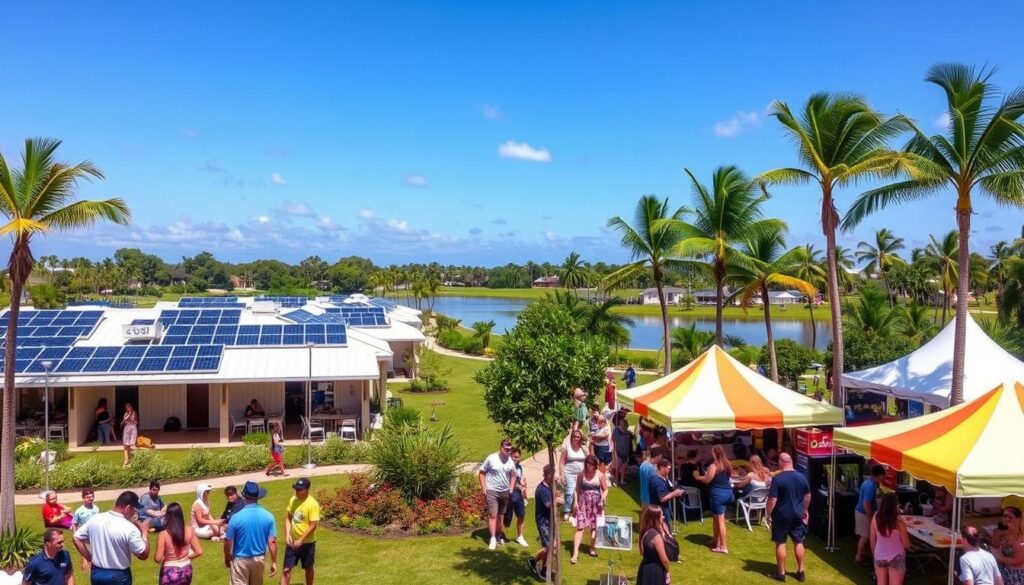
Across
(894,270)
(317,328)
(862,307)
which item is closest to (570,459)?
(317,328)

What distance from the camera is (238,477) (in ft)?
47.6

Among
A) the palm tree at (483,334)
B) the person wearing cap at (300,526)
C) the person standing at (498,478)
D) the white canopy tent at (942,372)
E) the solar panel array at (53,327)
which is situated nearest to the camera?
the person wearing cap at (300,526)

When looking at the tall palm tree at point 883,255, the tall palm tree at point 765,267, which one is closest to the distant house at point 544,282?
the tall palm tree at point 883,255

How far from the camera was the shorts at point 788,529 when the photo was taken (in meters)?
8.74

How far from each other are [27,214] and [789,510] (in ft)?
37.2

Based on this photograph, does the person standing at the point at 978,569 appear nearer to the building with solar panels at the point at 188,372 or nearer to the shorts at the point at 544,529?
the shorts at the point at 544,529

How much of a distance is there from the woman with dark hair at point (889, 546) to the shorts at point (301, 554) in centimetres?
651

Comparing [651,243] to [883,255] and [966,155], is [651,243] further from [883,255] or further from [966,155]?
[883,255]

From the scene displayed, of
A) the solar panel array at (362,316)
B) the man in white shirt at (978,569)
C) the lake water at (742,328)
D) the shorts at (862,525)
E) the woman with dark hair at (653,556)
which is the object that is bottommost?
the lake water at (742,328)

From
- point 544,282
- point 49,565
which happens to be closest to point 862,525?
point 49,565

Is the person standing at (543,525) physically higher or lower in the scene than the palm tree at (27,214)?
lower

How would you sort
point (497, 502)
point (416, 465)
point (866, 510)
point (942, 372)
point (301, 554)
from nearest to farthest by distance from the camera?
point (301, 554)
point (866, 510)
point (497, 502)
point (416, 465)
point (942, 372)

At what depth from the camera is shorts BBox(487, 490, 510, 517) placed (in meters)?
9.77

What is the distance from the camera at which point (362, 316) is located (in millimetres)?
28031
